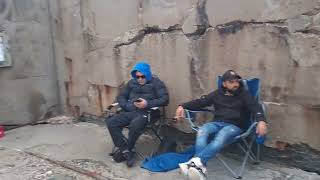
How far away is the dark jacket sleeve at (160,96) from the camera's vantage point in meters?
4.93

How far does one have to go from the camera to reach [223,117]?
14.7ft

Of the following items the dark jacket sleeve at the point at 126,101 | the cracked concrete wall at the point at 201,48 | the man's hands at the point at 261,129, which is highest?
the cracked concrete wall at the point at 201,48

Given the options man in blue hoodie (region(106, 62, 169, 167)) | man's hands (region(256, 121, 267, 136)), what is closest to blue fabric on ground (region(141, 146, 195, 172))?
man in blue hoodie (region(106, 62, 169, 167))

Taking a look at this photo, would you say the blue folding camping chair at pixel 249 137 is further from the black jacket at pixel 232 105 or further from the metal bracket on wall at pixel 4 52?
the metal bracket on wall at pixel 4 52

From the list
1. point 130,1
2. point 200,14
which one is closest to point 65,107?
point 130,1

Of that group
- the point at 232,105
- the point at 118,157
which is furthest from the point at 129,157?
the point at 232,105

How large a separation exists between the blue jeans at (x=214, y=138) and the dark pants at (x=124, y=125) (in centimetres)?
74

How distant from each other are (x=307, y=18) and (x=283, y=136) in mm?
1156

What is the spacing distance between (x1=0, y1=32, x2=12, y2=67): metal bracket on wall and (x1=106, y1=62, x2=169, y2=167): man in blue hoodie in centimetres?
211

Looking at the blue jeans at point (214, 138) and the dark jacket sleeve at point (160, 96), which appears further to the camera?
the dark jacket sleeve at point (160, 96)

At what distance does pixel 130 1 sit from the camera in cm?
572

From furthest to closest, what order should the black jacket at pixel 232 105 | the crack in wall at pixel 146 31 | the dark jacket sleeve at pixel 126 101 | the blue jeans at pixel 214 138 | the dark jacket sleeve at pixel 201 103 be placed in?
the crack in wall at pixel 146 31 → the dark jacket sleeve at pixel 126 101 → the dark jacket sleeve at pixel 201 103 → the black jacket at pixel 232 105 → the blue jeans at pixel 214 138

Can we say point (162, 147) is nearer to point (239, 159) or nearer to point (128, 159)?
point (128, 159)

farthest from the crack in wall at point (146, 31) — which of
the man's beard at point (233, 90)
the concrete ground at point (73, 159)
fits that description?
the concrete ground at point (73, 159)
